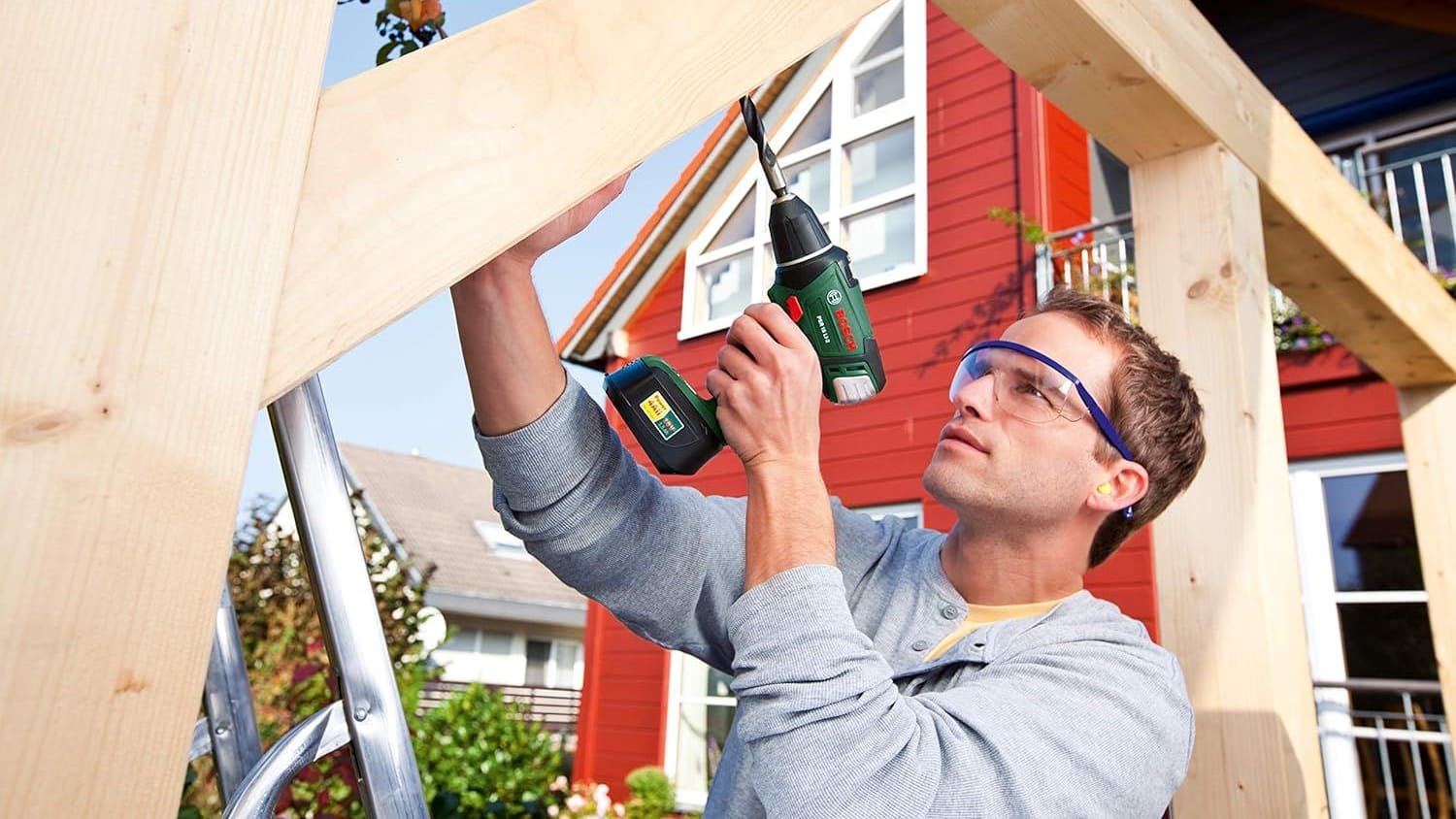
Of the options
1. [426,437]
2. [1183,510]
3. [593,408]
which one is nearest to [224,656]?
[593,408]

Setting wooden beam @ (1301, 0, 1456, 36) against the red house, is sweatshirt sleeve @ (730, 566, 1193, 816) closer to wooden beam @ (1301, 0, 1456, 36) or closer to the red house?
the red house

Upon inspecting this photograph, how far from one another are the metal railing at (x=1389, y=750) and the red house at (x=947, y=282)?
0.8 inches

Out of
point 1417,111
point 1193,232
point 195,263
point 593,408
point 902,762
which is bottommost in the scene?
point 902,762

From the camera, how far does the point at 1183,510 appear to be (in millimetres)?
1738

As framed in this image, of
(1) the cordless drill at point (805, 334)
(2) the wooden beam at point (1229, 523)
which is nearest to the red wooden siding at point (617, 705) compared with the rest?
(2) the wooden beam at point (1229, 523)

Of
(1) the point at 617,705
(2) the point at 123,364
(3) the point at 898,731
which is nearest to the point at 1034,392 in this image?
(3) the point at 898,731

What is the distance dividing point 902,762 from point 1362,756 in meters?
5.02

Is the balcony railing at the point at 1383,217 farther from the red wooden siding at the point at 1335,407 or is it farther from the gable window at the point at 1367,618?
the gable window at the point at 1367,618

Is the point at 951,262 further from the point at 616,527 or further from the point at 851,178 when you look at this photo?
the point at 616,527

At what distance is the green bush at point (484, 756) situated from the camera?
20.7 ft

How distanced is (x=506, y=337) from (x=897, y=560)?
662mm

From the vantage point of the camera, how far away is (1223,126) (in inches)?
72.8

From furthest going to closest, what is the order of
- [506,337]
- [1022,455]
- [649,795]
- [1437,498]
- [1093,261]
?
1. [649,795]
2. [1093,261]
3. [1437,498]
4. [1022,455]
5. [506,337]

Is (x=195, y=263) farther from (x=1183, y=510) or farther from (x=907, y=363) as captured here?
(x=907, y=363)
